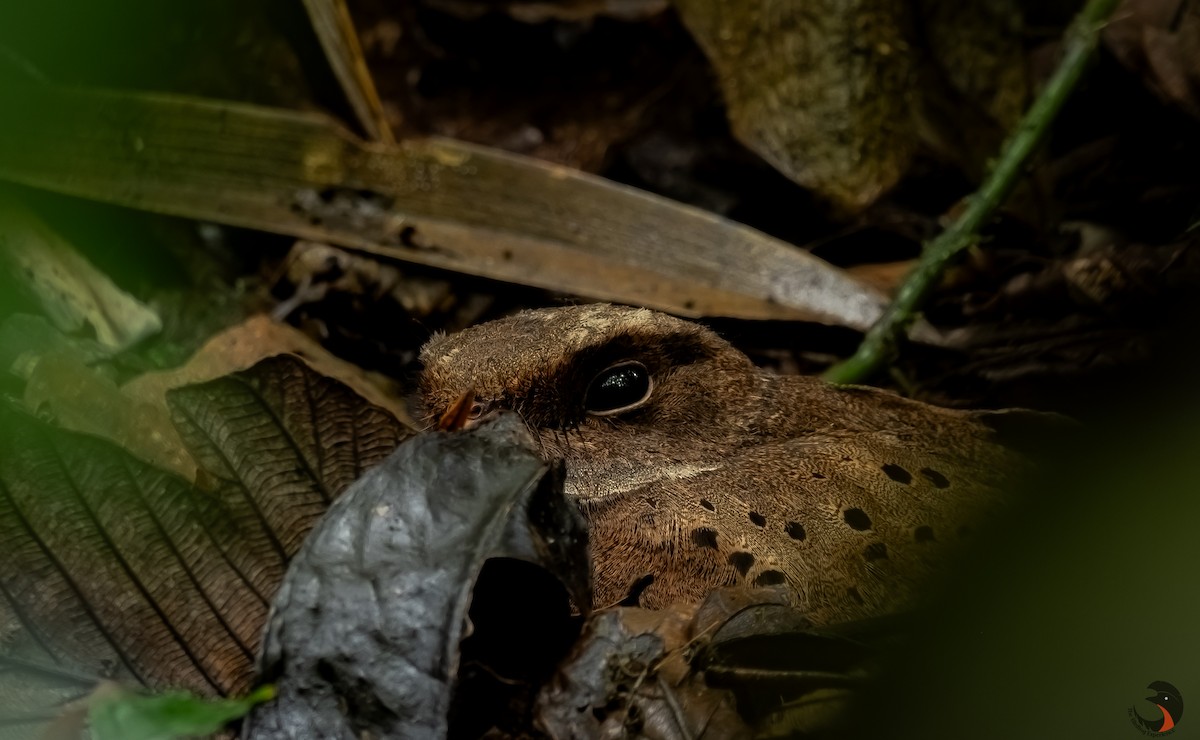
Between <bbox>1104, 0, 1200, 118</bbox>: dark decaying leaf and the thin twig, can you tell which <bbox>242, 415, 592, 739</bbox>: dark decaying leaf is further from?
<bbox>1104, 0, 1200, 118</bbox>: dark decaying leaf

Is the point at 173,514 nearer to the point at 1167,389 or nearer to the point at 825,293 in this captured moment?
the point at 1167,389

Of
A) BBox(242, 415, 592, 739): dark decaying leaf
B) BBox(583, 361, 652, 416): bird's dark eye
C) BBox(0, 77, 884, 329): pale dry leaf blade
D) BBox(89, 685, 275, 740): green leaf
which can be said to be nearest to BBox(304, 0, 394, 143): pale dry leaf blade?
BBox(0, 77, 884, 329): pale dry leaf blade

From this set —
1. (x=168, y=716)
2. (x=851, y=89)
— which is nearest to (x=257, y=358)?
(x=168, y=716)

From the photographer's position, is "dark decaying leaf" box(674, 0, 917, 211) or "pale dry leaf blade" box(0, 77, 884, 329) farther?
"dark decaying leaf" box(674, 0, 917, 211)

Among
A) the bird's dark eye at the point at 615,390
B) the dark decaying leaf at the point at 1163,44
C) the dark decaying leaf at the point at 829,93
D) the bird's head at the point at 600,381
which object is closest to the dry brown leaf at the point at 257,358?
the bird's head at the point at 600,381

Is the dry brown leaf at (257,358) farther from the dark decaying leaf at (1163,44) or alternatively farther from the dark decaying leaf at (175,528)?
the dark decaying leaf at (1163,44)

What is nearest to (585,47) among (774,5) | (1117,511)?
(774,5)
